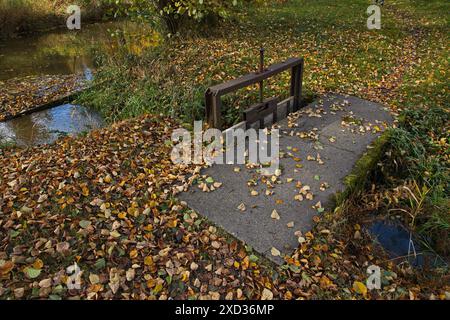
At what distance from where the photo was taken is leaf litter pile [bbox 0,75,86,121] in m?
7.66

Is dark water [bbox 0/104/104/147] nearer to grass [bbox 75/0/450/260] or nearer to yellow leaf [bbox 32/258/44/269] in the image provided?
grass [bbox 75/0/450/260]

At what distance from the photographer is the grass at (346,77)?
4785 mm

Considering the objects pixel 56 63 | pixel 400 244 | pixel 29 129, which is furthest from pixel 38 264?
pixel 56 63

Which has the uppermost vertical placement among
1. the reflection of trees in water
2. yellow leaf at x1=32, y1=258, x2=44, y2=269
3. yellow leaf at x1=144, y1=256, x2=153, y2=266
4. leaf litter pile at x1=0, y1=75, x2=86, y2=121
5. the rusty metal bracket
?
the rusty metal bracket

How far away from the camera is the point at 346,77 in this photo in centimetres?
752

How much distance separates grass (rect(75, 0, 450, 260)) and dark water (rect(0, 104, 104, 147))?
0.41 meters

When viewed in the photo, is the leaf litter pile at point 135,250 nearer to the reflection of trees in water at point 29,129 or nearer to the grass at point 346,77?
the grass at point 346,77

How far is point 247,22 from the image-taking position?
12680 millimetres

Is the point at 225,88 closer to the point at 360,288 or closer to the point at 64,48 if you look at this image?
the point at 360,288

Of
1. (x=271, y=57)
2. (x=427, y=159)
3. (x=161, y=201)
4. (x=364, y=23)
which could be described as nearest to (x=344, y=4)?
(x=364, y=23)

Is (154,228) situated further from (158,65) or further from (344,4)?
(344,4)

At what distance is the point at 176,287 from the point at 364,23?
39.3 feet

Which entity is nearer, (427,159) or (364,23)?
(427,159)

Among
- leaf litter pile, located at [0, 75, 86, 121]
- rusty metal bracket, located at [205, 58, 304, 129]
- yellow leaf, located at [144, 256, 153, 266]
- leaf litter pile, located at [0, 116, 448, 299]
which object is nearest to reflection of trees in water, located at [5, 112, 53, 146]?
leaf litter pile, located at [0, 75, 86, 121]
